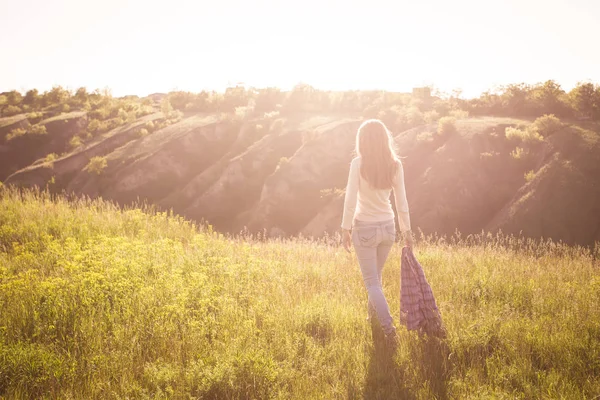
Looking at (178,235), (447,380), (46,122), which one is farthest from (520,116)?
(46,122)

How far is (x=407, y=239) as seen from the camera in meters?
4.84

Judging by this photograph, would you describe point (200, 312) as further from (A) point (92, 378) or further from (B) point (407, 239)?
(B) point (407, 239)

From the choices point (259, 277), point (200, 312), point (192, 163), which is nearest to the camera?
point (200, 312)

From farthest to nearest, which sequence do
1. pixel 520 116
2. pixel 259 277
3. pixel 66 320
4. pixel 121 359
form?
1. pixel 520 116
2. pixel 259 277
3. pixel 66 320
4. pixel 121 359

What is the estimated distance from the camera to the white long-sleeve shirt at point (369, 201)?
15.5 feet

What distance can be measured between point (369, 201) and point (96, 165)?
119ft

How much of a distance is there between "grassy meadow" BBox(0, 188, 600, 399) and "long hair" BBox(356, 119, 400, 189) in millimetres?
1970

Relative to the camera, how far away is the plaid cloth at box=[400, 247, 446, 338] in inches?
183

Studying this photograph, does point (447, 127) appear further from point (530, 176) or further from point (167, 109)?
point (167, 109)

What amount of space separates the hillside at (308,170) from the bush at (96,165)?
161mm

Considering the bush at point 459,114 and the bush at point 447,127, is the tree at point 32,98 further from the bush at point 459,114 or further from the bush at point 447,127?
the bush at point 459,114

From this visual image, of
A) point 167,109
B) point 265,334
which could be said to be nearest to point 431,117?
point 265,334

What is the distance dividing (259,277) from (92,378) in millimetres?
3284

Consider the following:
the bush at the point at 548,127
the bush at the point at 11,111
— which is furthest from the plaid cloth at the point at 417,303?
the bush at the point at 11,111
